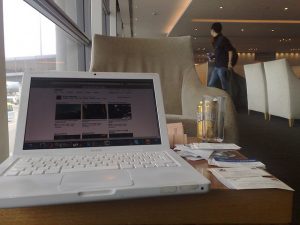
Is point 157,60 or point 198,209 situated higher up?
point 157,60

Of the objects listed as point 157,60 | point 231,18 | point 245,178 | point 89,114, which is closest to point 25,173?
point 89,114

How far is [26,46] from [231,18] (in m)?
8.26

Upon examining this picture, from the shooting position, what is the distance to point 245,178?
66 cm

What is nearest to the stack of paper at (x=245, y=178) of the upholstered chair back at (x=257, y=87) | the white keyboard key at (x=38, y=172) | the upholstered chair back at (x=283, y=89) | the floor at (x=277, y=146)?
the white keyboard key at (x=38, y=172)

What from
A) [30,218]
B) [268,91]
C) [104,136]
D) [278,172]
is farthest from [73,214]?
[268,91]

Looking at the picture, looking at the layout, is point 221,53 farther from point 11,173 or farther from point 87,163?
point 11,173

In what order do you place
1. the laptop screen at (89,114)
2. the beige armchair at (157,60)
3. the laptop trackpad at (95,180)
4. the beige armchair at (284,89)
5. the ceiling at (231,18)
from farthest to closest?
1. the ceiling at (231,18)
2. the beige armchair at (284,89)
3. the beige armchair at (157,60)
4. the laptop screen at (89,114)
5. the laptop trackpad at (95,180)

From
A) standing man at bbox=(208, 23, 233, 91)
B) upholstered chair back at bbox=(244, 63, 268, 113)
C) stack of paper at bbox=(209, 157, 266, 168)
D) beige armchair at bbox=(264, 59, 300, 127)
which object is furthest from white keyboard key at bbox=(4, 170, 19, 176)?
upholstered chair back at bbox=(244, 63, 268, 113)

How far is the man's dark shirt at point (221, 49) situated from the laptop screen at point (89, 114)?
4123 millimetres

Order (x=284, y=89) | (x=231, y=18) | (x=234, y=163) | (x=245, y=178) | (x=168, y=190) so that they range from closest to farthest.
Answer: (x=168, y=190) < (x=245, y=178) < (x=234, y=163) < (x=284, y=89) < (x=231, y=18)

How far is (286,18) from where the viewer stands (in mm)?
8820

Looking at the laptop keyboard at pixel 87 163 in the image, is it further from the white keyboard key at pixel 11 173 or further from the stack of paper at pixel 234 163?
the stack of paper at pixel 234 163

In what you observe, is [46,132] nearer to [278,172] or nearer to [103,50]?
[103,50]

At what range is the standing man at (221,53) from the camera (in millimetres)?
4734
